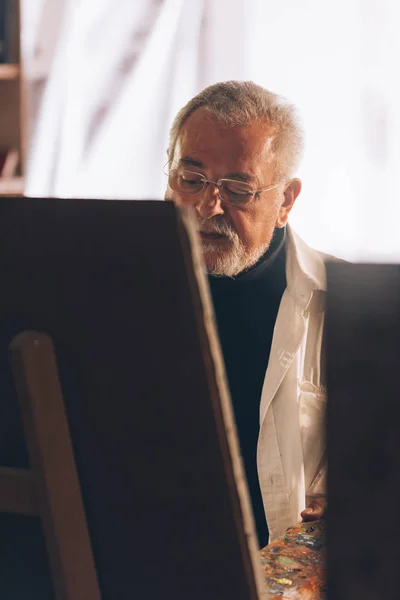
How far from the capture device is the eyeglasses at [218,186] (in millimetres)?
1846

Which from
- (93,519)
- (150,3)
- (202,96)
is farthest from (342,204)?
(93,519)

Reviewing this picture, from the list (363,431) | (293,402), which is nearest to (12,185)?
(293,402)

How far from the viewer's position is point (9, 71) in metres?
3.43

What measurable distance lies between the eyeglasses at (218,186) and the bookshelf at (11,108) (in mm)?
1707

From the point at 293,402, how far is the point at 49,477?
1179 mm

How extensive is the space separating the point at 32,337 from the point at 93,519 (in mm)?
163

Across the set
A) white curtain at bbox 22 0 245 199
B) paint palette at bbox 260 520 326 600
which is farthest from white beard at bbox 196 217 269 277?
white curtain at bbox 22 0 245 199

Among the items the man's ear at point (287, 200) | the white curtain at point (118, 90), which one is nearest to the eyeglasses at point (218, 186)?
the man's ear at point (287, 200)

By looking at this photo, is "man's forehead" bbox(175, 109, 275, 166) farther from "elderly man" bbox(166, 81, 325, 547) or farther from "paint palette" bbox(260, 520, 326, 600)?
"paint palette" bbox(260, 520, 326, 600)

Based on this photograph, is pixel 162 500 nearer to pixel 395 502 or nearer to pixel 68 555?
pixel 68 555

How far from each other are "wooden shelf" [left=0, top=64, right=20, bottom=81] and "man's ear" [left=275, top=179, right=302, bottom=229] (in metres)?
1.76

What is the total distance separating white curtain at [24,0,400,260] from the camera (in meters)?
3.36

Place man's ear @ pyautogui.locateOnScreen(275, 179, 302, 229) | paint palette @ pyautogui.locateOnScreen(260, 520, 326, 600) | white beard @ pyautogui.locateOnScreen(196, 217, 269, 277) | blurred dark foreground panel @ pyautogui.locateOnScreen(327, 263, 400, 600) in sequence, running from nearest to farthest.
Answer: blurred dark foreground panel @ pyautogui.locateOnScreen(327, 263, 400, 600) → paint palette @ pyautogui.locateOnScreen(260, 520, 326, 600) → white beard @ pyautogui.locateOnScreen(196, 217, 269, 277) → man's ear @ pyautogui.locateOnScreen(275, 179, 302, 229)

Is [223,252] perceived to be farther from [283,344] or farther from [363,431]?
[363,431]
